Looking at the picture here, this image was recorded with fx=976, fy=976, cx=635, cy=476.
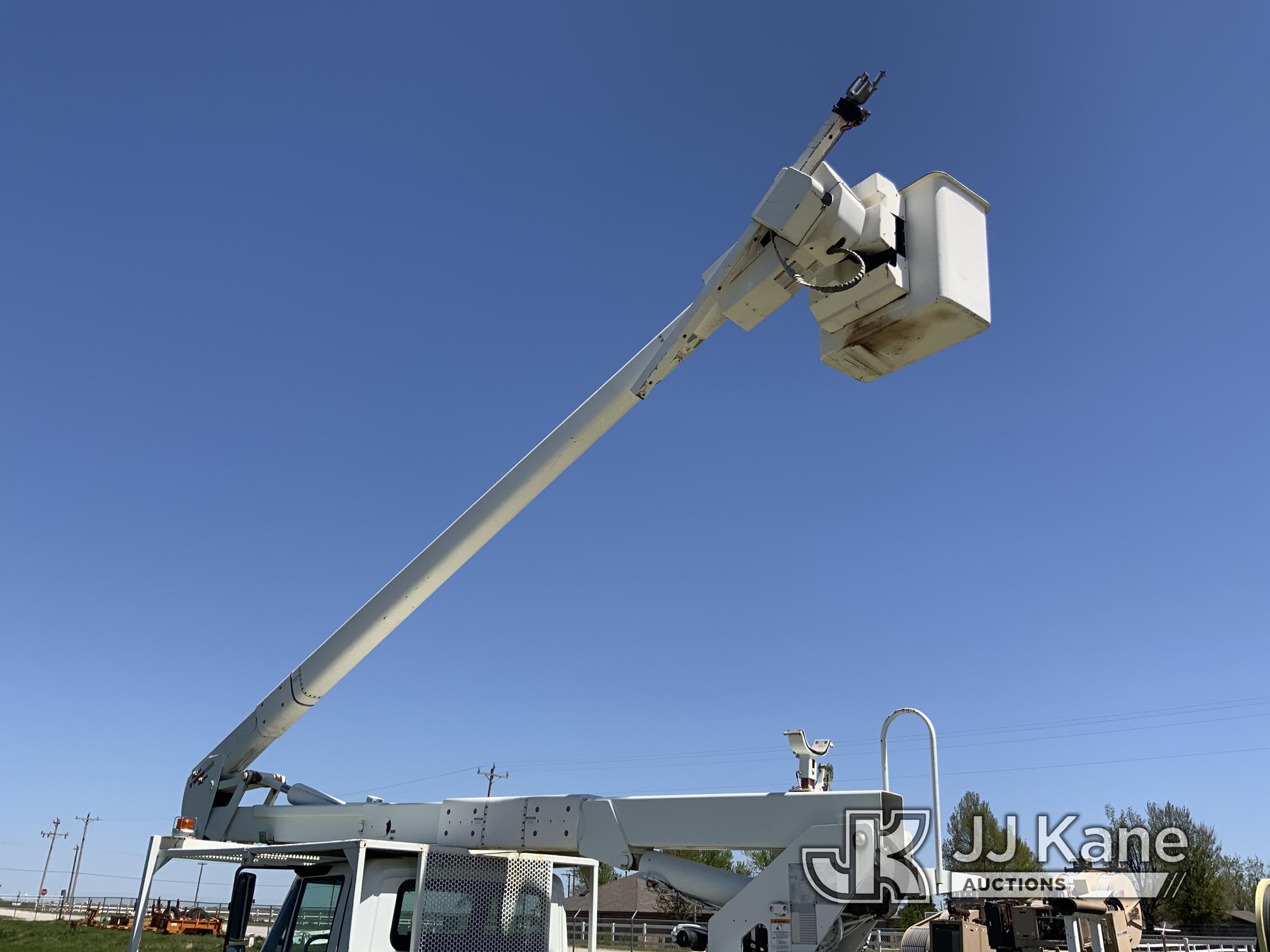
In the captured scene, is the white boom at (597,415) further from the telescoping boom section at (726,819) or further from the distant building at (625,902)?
the distant building at (625,902)

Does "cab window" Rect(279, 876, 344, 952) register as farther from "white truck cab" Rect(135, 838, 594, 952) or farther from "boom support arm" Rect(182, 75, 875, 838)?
"boom support arm" Rect(182, 75, 875, 838)

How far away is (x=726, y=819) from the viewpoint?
7547 mm

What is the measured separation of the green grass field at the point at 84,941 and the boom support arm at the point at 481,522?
535 inches

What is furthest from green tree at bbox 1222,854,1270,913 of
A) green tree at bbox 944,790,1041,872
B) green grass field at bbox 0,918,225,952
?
green grass field at bbox 0,918,225,952

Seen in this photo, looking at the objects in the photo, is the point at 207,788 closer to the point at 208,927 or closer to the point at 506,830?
the point at 506,830

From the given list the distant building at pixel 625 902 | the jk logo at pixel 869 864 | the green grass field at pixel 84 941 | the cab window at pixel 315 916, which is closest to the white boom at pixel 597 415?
the cab window at pixel 315 916

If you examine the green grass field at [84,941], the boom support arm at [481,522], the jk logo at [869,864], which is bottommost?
the green grass field at [84,941]

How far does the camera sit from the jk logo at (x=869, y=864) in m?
6.68

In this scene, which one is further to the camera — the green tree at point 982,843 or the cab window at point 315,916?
the green tree at point 982,843

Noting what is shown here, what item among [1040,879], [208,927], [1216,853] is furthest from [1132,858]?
[208,927]

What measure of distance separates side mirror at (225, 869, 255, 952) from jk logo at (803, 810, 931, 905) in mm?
4577

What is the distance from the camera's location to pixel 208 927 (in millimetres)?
35750

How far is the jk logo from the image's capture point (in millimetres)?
6684

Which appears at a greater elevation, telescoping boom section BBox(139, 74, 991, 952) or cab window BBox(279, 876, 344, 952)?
telescoping boom section BBox(139, 74, 991, 952)
